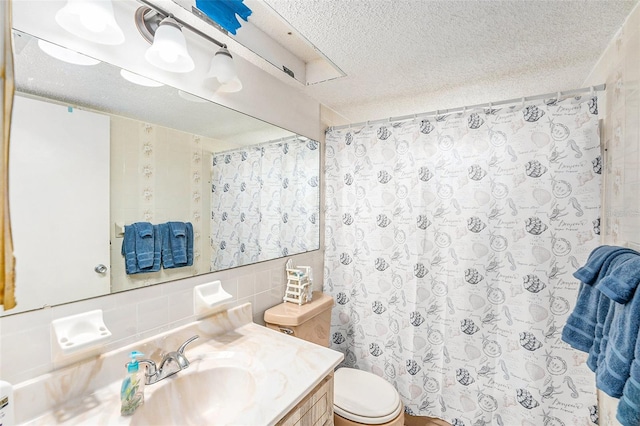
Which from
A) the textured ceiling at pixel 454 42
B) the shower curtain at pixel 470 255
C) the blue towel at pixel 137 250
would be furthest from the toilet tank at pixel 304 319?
the textured ceiling at pixel 454 42

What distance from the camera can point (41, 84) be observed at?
81 cm

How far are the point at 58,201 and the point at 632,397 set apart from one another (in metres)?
1.67

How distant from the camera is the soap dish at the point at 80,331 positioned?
782 millimetres

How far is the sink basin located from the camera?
2.93 feet

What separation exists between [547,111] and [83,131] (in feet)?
6.69

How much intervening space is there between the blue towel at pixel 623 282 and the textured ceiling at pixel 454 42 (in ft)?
3.16

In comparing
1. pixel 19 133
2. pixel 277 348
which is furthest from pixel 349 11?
pixel 277 348

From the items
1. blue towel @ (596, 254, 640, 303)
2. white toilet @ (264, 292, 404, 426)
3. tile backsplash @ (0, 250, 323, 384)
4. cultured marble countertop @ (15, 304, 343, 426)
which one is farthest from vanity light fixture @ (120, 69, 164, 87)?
blue towel @ (596, 254, 640, 303)

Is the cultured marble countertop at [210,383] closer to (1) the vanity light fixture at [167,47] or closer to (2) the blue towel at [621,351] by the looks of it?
(2) the blue towel at [621,351]

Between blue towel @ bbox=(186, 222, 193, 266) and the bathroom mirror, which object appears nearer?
the bathroom mirror

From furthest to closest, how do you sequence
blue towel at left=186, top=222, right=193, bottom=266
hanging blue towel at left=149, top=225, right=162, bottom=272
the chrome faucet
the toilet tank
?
1. the toilet tank
2. blue towel at left=186, top=222, right=193, bottom=266
3. hanging blue towel at left=149, top=225, right=162, bottom=272
4. the chrome faucet

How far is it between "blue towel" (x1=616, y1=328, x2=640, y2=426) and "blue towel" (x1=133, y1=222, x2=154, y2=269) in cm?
151

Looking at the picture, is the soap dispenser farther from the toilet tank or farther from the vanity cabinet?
the toilet tank

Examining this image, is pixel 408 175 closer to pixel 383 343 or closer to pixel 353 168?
pixel 353 168
